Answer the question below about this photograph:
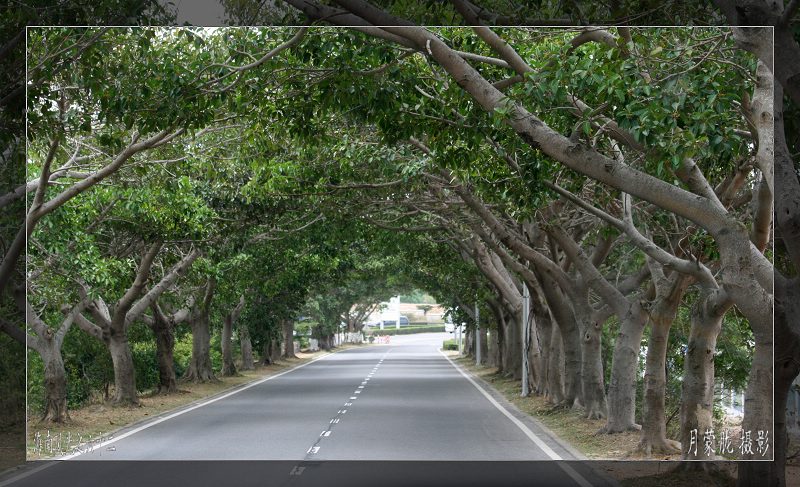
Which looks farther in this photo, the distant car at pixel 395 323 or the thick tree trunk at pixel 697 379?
the distant car at pixel 395 323

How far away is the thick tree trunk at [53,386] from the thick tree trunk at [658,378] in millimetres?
8005

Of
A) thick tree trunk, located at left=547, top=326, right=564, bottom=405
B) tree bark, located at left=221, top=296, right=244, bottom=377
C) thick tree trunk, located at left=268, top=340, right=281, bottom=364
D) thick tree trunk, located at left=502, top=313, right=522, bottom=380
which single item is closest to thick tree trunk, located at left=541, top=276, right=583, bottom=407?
thick tree trunk, located at left=547, top=326, right=564, bottom=405

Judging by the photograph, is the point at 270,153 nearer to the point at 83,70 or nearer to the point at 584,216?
the point at 584,216

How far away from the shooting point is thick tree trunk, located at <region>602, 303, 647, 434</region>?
1723 cm

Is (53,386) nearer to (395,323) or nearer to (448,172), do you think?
(448,172)

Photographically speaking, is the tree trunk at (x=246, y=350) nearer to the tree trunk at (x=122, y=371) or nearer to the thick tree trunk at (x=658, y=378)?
the tree trunk at (x=122, y=371)

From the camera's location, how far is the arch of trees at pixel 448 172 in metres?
9.54

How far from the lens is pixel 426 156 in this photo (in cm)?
1839

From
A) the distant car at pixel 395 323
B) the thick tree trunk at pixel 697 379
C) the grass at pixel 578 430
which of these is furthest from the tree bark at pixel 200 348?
the distant car at pixel 395 323

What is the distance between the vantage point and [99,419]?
18.6 m

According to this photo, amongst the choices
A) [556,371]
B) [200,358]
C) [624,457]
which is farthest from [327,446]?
[200,358]

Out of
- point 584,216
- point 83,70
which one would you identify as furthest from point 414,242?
point 83,70

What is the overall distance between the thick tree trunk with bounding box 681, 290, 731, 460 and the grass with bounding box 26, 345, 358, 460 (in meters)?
6.82

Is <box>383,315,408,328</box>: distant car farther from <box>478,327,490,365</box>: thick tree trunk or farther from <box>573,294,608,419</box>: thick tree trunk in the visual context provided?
<box>573,294,608,419</box>: thick tree trunk
